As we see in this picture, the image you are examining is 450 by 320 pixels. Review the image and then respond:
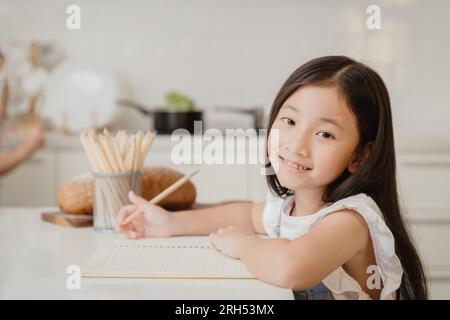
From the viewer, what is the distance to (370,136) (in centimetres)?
53

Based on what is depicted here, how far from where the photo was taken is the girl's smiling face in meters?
0.49

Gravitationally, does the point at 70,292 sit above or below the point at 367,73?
below

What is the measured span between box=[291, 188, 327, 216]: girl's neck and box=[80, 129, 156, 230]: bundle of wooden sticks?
0.16 metres

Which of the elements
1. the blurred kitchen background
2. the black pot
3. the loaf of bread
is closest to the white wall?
the blurred kitchen background

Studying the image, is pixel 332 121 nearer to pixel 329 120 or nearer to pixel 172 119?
pixel 329 120

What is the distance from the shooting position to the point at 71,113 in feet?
5.45

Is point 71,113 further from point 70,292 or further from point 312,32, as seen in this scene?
point 70,292

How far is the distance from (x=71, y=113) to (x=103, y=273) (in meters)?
1.23

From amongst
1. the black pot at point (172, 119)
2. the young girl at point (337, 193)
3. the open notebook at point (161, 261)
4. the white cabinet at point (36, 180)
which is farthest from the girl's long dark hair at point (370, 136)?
the white cabinet at point (36, 180)

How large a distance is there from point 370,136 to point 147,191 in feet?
0.93

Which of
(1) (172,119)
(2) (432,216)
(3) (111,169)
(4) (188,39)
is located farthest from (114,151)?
(4) (188,39)

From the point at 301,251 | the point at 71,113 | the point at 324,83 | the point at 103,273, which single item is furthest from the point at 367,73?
the point at 71,113

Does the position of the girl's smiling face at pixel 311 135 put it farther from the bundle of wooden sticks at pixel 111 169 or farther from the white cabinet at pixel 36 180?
the white cabinet at pixel 36 180
